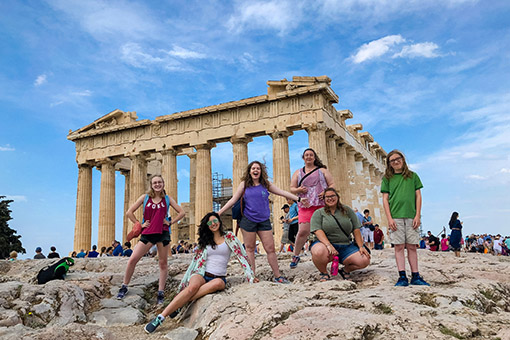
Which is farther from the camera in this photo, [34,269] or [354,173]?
[354,173]

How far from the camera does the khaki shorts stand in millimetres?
6152

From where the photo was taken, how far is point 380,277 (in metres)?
6.50

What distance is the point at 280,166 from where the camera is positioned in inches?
865

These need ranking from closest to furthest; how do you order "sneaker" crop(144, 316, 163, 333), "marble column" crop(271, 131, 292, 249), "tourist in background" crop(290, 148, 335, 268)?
"sneaker" crop(144, 316, 163, 333) → "tourist in background" crop(290, 148, 335, 268) → "marble column" crop(271, 131, 292, 249)

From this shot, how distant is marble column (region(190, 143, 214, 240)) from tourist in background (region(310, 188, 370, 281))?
1746 centimetres

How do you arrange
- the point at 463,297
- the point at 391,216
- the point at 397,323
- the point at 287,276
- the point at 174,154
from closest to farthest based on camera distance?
1. the point at 397,323
2. the point at 463,297
3. the point at 391,216
4. the point at 287,276
5. the point at 174,154

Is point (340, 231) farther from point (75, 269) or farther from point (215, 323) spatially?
point (75, 269)

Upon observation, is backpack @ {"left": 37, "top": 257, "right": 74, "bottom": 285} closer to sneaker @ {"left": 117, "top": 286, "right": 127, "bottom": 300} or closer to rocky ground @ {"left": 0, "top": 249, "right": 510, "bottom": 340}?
rocky ground @ {"left": 0, "top": 249, "right": 510, "bottom": 340}

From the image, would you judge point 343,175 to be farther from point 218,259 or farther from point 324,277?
point 218,259

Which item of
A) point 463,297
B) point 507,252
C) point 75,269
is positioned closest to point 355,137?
point 507,252

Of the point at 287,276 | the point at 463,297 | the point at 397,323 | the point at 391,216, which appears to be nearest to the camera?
the point at 397,323

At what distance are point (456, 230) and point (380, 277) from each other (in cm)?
751

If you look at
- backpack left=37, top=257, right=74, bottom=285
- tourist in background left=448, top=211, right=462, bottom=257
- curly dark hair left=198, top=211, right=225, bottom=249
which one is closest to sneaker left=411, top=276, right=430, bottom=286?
curly dark hair left=198, top=211, right=225, bottom=249

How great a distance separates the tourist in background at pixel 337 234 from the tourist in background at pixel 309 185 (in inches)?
25.9
